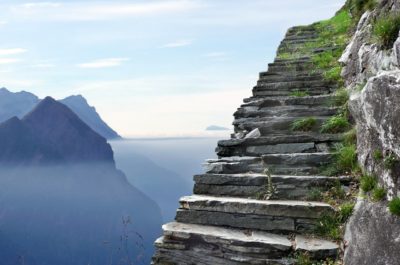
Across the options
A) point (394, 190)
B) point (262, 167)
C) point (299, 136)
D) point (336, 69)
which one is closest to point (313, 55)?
point (336, 69)

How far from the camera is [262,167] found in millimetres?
6660

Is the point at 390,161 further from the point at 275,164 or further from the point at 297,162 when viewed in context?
the point at 275,164

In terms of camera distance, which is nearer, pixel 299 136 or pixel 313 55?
pixel 299 136

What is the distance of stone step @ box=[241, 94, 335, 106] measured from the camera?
858 centimetres

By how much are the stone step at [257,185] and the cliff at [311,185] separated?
0.02m

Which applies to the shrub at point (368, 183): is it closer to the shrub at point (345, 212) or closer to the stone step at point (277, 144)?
the shrub at point (345, 212)

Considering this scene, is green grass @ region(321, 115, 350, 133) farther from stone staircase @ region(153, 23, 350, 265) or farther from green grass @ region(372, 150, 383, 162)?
green grass @ region(372, 150, 383, 162)

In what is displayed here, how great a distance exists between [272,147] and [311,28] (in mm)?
13422

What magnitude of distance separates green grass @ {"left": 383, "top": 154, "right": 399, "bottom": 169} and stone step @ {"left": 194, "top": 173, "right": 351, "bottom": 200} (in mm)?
1452

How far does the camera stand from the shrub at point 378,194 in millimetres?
4398

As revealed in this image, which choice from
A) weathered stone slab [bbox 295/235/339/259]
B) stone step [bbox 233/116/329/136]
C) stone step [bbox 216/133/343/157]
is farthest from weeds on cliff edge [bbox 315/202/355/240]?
stone step [bbox 233/116/329/136]

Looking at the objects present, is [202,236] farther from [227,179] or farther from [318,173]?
[318,173]

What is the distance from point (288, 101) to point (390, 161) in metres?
4.86

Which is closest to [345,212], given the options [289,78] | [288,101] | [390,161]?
[390,161]
